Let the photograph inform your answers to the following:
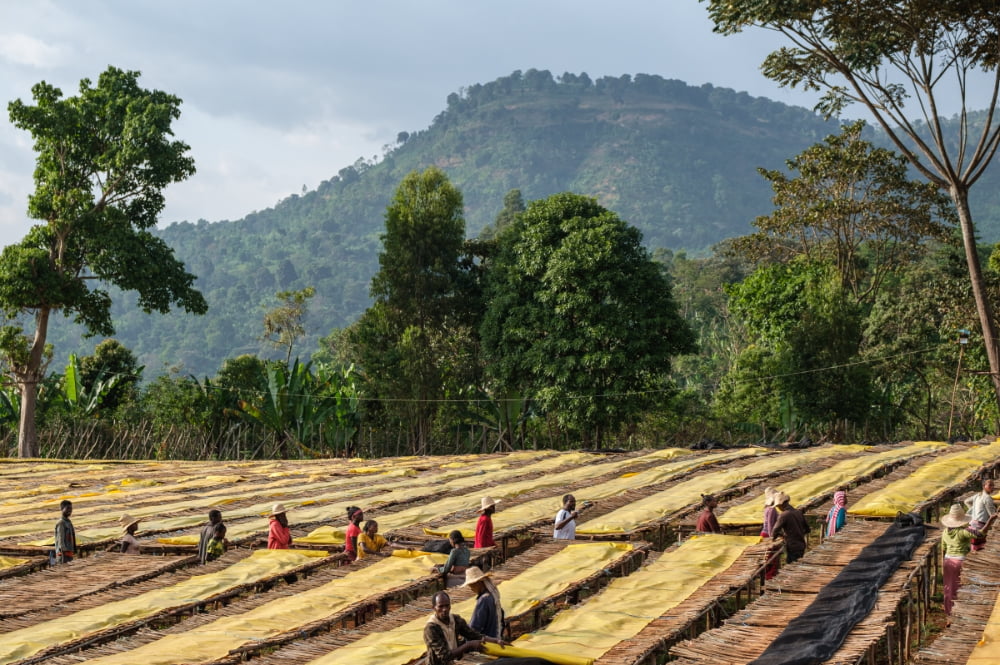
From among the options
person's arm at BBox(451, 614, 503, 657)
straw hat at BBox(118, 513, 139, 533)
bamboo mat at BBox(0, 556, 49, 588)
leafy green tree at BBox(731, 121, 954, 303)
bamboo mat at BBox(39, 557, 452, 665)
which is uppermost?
leafy green tree at BBox(731, 121, 954, 303)

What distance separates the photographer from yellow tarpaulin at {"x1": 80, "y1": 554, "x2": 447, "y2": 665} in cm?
668

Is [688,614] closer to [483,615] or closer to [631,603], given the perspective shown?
[631,603]

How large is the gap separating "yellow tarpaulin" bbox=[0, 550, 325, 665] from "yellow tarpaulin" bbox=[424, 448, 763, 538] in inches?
83.2

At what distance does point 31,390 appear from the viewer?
24578 mm

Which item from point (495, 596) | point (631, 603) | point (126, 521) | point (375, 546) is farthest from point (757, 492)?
point (126, 521)

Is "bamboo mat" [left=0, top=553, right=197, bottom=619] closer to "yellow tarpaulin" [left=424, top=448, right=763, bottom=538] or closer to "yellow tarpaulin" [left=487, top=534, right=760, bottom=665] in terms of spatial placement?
"yellow tarpaulin" [left=424, top=448, right=763, bottom=538]

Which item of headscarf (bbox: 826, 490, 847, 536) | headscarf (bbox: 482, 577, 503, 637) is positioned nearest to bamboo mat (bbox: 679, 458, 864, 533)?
headscarf (bbox: 826, 490, 847, 536)

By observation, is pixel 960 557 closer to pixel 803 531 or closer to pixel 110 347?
pixel 803 531

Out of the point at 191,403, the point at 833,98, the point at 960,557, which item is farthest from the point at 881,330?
the point at 960,557

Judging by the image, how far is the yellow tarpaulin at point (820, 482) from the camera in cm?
1105

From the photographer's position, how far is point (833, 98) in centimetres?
2147

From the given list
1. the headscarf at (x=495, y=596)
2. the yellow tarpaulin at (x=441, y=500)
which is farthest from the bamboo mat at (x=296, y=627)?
the headscarf at (x=495, y=596)

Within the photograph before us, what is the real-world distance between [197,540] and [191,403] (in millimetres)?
15642

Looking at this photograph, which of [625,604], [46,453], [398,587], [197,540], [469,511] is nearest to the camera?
[625,604]
